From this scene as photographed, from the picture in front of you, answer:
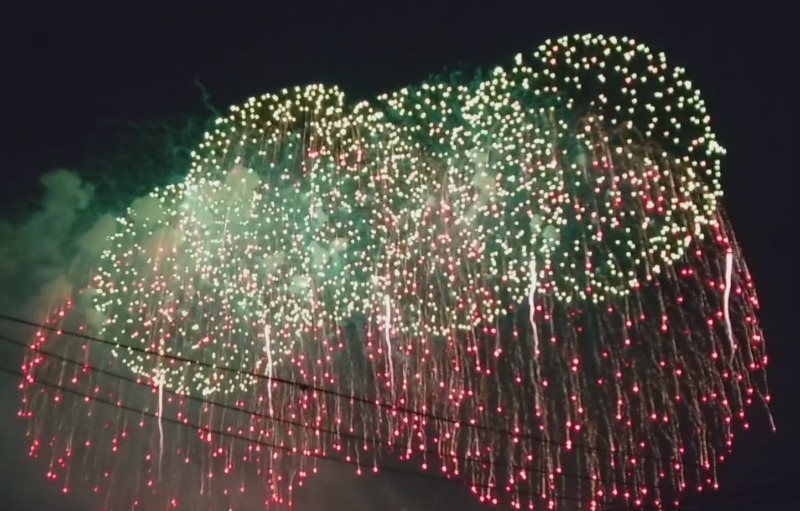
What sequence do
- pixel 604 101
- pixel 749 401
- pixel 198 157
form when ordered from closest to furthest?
pixel 749 401 → pixel 604 101 → pixel 198 157

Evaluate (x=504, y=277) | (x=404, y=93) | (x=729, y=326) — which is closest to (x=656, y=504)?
(x=729, y=326)

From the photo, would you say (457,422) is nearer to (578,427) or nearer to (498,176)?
(578,427)

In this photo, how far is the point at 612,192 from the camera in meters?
12.4

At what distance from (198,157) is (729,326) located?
7456mm

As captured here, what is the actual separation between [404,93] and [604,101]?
2647mm

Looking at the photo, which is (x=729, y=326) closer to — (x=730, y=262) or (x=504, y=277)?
(x=730, y=262)

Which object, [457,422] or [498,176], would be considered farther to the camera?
[498,176]

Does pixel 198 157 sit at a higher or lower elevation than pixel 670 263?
higher

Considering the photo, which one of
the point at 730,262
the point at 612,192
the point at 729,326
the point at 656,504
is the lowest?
the point at 656,504

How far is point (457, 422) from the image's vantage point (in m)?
11.8

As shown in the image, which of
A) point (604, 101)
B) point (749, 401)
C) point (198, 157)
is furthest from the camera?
point (198, 157)

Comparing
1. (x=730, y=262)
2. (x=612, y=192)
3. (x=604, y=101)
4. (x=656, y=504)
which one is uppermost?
(x=604, y=101)

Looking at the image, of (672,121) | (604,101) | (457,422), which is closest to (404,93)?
(604,101)

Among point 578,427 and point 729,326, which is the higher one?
point 729,326
